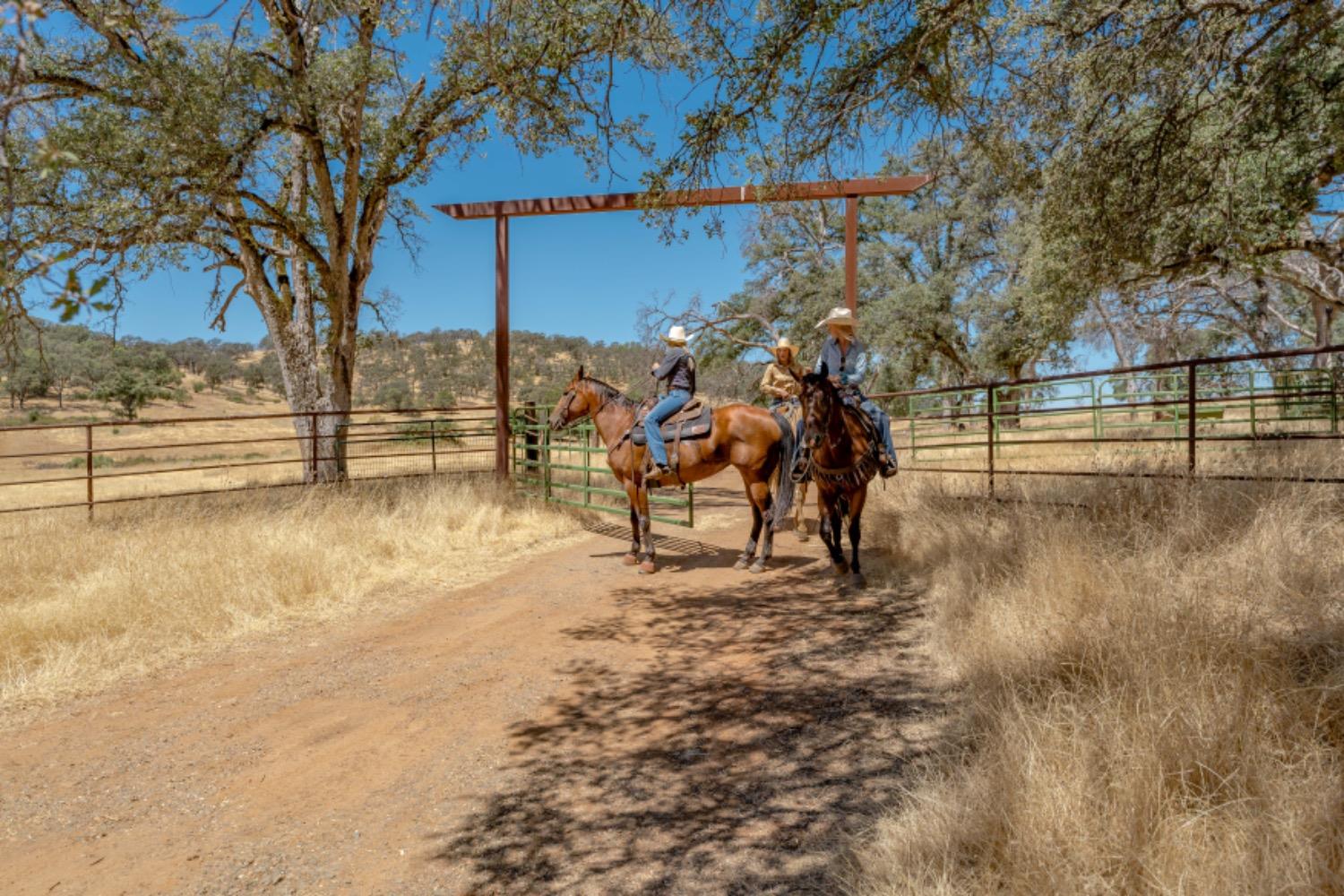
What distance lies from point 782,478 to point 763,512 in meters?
0.43

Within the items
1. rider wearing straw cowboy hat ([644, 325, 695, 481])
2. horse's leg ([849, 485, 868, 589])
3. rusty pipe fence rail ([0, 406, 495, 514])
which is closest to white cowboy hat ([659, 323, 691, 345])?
rider wearing straw cowboy hat ([644, 325, 695, 481])

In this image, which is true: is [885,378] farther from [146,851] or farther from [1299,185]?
[146,851]

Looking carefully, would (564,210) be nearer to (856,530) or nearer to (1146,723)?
(856,530)

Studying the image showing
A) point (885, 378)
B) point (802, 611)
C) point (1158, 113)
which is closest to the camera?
point (802, 611)

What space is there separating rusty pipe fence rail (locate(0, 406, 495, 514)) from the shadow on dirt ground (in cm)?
471

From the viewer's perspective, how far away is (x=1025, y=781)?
2658 millimetres

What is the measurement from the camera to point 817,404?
6.48 metres

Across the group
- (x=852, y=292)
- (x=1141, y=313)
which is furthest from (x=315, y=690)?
(x=1141, y=313)

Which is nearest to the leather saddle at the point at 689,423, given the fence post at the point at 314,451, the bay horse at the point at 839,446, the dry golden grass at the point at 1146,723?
the bay horse at the point at 839,446

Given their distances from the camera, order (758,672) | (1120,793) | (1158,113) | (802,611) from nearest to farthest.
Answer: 1. (1120,793)
2. (758,672)
3. (802,611)
4. (1158,113)

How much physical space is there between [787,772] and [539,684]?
6.61ft

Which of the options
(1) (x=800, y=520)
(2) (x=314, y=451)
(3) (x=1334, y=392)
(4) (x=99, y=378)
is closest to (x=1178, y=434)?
(3) (x=1334, y=392)

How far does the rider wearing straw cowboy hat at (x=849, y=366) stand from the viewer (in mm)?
6727

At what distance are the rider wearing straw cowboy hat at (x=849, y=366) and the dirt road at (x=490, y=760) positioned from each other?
4.98 ft
